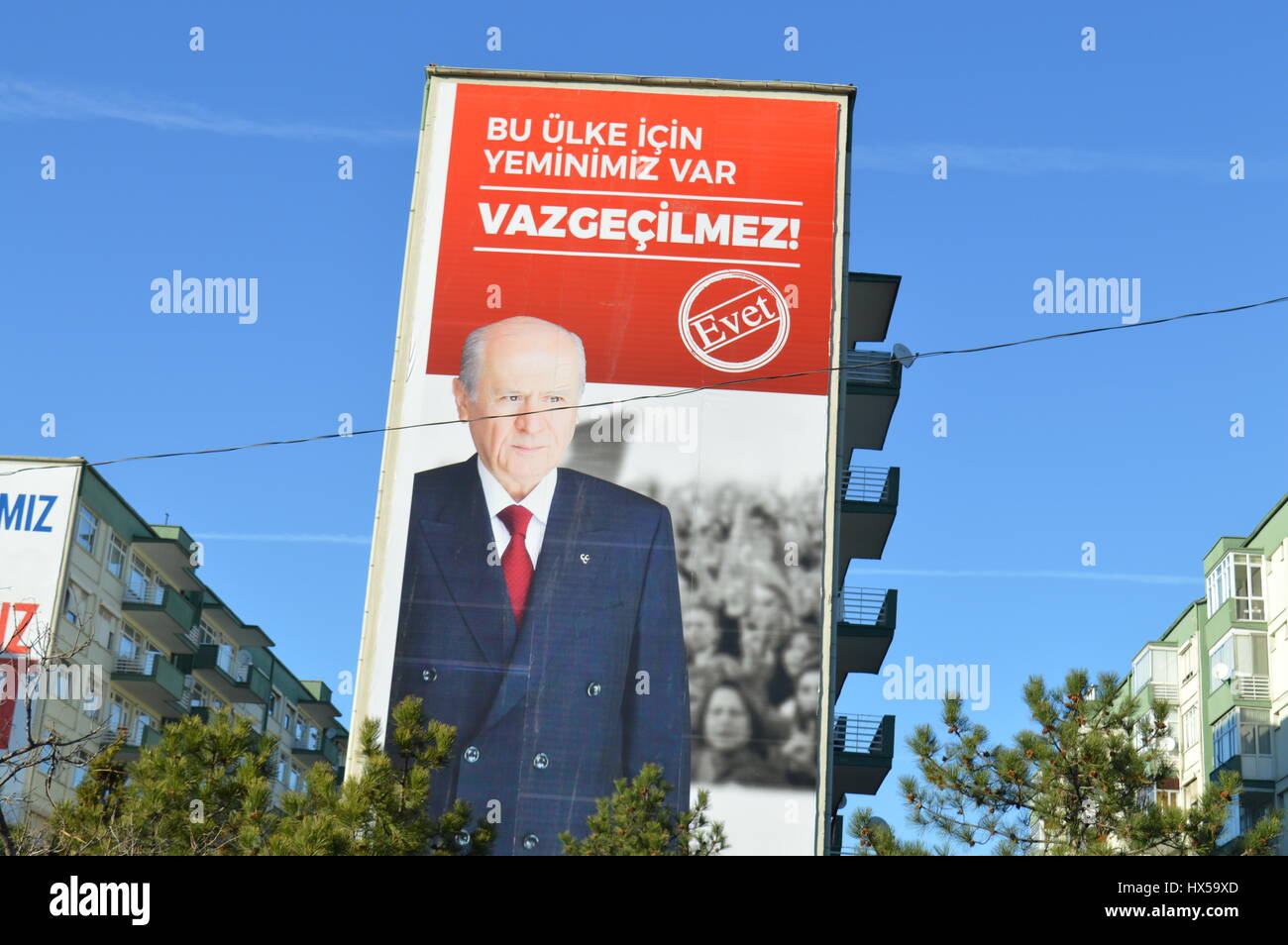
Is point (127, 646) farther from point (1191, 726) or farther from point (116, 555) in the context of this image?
point (1191, 726)

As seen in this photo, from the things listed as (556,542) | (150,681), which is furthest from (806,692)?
(150,681)

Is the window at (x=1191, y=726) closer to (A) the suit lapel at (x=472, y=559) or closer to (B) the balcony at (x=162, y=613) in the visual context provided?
(A) the suit lapel at (x=472, y=559)

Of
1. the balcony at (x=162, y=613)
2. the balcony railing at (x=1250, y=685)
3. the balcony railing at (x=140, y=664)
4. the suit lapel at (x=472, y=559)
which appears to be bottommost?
the suit lapel at (x=472, y=559)

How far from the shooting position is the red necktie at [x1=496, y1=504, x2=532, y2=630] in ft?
105

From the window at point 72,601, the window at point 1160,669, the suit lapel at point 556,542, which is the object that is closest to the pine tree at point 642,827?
the suit lapel at point 556,542

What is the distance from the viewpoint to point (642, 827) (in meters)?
21.0

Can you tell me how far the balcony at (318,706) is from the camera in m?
82.8

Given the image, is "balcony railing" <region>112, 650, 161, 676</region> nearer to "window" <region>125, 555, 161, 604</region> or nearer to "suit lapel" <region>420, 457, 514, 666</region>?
"window" <region>125, 555, 161, 604</region>

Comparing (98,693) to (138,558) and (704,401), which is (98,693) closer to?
(138,558)

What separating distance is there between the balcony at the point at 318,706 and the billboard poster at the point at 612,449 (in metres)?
50.9

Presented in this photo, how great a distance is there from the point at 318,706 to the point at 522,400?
179 feet

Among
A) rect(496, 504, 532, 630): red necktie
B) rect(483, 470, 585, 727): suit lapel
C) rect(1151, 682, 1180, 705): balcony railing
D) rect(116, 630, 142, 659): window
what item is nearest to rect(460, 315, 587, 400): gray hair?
rect(483, 470, 585, 727): suit lapel

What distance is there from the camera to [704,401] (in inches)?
1315

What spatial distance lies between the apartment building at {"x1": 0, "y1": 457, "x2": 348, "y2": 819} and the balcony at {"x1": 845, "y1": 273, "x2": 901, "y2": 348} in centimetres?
1776
